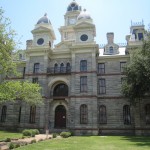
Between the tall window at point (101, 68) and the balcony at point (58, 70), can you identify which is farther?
the tall window at point (101, 68)

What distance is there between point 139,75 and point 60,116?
49.6ft

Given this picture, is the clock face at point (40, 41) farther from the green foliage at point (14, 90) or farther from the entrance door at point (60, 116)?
the green foliage at point (14, 90)

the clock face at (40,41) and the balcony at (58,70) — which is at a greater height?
the clock face at (40,41)

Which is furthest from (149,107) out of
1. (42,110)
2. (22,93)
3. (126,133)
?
(22,93)

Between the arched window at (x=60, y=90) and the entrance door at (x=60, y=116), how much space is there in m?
2.32

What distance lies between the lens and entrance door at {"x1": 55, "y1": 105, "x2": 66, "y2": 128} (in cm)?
3515

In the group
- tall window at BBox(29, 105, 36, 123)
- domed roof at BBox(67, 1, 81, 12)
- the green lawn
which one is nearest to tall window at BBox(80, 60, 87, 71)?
tall window at BBox(29, 105, 36, 123)

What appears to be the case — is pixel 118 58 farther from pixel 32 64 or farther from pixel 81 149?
pixel 81 149

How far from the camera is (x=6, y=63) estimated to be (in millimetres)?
21328

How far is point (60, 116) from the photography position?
35500mm

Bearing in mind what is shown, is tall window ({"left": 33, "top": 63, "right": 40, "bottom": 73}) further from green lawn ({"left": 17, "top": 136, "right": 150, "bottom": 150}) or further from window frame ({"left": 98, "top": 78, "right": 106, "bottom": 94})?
green lawn ({"left": 17, "top": 136, "right": 150, "bottom": 150})

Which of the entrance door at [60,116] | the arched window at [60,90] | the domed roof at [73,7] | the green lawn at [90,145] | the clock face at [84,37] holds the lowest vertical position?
the green lawn at [90,145]

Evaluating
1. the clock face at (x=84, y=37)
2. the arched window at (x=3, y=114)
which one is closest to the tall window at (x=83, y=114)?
the clock face at (x=84, y=37)

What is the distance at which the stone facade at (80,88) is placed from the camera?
32906 mm
